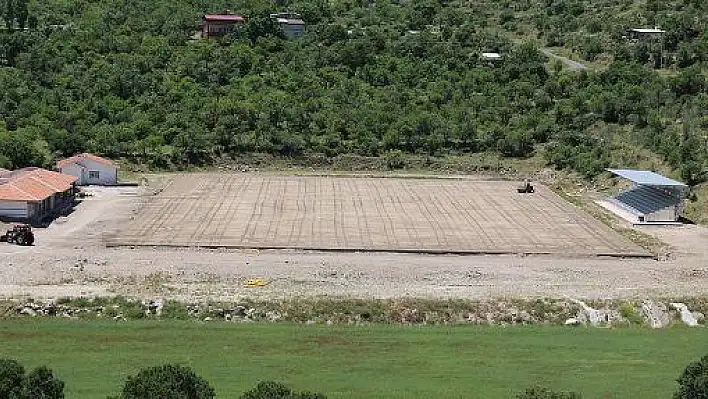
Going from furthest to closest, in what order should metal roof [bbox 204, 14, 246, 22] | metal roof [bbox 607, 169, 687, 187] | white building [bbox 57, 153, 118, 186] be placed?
metal roof [bbox 204, 14, 246, 22], white building [bbox 57, 153, 118, 186], metal roof [bbox 607, 169, 687, 187]

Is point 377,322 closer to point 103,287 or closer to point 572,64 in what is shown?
point 103,287

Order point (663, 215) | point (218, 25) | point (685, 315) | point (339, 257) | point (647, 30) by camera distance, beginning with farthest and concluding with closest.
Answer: point (218, 25), point (647, 30), point (663, 215), point (339, 257), point (685, 315)

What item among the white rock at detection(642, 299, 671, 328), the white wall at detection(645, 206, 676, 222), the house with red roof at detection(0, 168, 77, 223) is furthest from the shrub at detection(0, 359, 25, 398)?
the white wall at detection(645, 206, 676, 222)

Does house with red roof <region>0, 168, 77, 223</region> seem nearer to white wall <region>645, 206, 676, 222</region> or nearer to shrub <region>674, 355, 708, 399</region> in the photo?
white wall <region>645, 206, 676, 222</region>

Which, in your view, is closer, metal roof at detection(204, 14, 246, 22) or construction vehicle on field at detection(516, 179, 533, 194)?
construction vehicle on field at detection(516, 179, 533, 194)

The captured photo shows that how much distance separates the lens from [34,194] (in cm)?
4559

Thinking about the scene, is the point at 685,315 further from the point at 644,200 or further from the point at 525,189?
the point at 525,189

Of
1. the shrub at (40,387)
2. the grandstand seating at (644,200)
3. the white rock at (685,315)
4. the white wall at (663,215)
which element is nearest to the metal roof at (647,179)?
the grandstand seating at (644,200)

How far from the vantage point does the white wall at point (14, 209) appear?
4503cm

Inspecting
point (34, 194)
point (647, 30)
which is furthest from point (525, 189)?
point (647, 30)

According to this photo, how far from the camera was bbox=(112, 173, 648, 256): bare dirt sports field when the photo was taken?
42.9 m

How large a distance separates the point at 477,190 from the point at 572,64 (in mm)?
31829

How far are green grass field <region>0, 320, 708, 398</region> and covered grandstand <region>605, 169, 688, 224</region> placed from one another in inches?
708

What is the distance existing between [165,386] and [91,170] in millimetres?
38648
